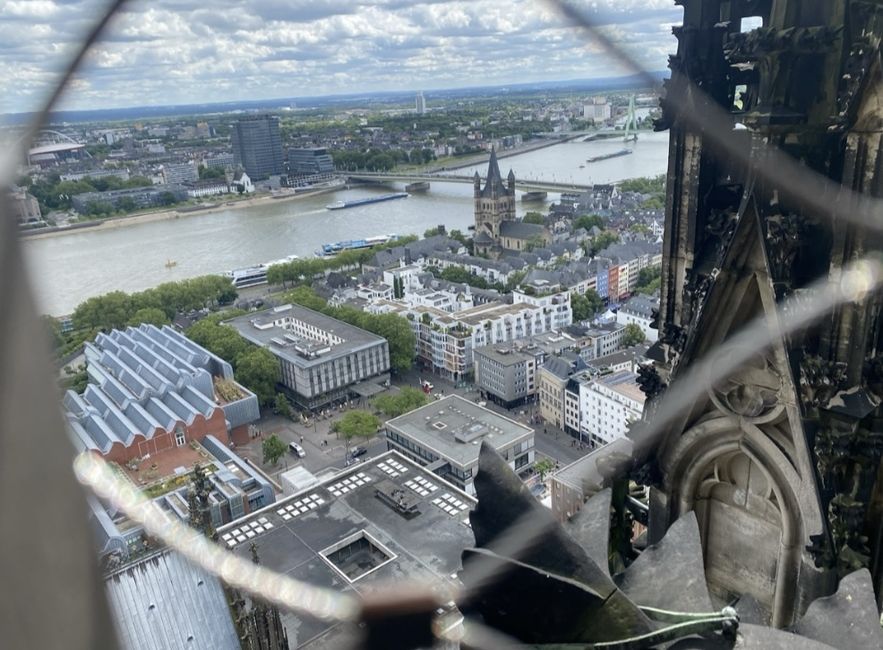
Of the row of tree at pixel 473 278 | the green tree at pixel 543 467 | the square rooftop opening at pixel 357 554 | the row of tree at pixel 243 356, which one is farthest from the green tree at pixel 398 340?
the square rooftop opening at pixel 357 554

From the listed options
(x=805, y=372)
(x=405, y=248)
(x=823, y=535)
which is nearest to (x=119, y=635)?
(x=805, y=372)

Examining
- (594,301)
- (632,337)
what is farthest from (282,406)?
(594,301)

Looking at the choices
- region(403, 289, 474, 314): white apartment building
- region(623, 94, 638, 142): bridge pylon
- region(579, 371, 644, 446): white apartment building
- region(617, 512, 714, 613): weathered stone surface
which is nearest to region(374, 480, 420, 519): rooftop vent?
region(579, 371, 644, 446): white apartment building

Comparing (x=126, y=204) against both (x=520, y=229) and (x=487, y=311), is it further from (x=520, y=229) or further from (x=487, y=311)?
(x=487, y=311)

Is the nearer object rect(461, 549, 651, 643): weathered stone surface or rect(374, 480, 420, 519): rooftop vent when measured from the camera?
rect(461, 549, 651, 643): weathered stone surface

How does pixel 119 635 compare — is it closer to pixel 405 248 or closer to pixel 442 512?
pixel 442 512

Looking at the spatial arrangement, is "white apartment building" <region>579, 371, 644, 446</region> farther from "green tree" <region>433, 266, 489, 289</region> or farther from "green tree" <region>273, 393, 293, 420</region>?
"green tree" <region>433, 266, 489, 289</region>
